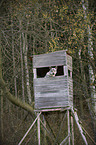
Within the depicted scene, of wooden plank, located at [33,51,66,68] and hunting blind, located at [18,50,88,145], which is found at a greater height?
wooden plank, located at [33,51,66,68]

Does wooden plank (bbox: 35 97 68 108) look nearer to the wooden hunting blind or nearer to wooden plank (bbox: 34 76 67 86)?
the wooden hunting blind

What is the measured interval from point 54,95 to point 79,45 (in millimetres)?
7139

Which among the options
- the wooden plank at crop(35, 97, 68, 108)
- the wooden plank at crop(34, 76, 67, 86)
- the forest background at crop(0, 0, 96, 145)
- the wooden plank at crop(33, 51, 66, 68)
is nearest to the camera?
the wooden plank at crop(35, 97, 68, 108)

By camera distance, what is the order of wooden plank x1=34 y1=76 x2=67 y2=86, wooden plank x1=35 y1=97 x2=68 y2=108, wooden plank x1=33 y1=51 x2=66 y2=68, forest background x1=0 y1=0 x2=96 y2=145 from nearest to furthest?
1. wooden plank x1=35 y1=97 x2=68 y2=108
2. wooden plank x1=34 y1=76 x2=67 y2=86
3. wooden plank x1=33 y1=51 x2=66 y2=68
4. forest background x1=0 y1=0 x2=96 y2=145

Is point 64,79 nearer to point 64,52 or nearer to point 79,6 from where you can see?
point 64,52

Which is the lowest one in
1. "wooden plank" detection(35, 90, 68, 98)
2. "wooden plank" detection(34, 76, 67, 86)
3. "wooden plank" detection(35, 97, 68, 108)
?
"wooden plank" detection(35, 97, 68, 108)

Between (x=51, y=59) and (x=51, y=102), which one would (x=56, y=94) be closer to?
(x=51, y=102)

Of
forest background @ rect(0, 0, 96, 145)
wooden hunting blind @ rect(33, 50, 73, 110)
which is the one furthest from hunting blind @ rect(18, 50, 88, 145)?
forest background @ rect(0, 0, 96, 145)

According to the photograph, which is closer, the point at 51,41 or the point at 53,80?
the point at 53,80

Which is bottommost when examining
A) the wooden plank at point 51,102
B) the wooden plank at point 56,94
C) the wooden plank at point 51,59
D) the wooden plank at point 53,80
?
the wooden plank at point 51,102

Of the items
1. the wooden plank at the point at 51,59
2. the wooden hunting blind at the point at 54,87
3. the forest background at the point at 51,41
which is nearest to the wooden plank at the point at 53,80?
the wooden hunting blind at the point at 54,87

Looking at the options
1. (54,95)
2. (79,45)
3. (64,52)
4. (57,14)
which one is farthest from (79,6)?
(54,95)

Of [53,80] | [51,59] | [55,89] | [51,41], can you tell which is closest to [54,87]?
[55,89]

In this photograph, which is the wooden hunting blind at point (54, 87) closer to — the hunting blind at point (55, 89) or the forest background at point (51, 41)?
the hunting blind at point (55, 89)
